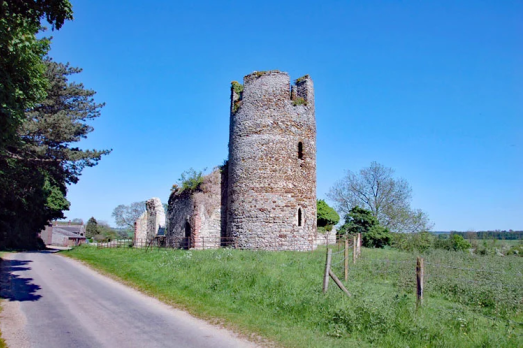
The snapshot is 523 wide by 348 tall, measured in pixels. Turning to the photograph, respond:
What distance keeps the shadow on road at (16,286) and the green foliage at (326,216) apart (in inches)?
1122

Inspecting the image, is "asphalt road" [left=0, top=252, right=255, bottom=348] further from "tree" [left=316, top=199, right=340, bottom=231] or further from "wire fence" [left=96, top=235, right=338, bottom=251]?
"tree" [left=316, top=199, right=340, bottom=231]

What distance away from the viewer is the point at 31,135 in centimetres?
2253

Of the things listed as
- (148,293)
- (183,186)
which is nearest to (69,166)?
(183,186)

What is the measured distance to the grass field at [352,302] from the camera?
23.6ft

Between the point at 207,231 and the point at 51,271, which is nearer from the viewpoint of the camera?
the point at 51,271

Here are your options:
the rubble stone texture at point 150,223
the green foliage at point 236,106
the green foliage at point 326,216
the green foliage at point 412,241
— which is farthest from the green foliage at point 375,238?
the rubble stone texture at point 150,223

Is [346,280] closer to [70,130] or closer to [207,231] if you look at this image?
[207,231]

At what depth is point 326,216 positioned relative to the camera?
3984cm

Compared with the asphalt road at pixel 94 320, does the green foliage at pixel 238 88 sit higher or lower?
higher

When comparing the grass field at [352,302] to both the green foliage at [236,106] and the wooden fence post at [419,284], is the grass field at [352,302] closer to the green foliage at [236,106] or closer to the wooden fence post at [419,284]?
the wooden fence post at [419,284]

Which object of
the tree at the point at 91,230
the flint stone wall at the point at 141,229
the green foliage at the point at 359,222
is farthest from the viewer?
the tree at the point at 91,230

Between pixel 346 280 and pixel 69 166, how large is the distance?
21.5m

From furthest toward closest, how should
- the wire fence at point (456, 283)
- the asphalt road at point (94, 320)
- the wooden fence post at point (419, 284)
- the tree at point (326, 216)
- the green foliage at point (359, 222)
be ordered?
1. the tree at point (326, 216)
2. the green foliage at point (359, 222)
3. the wire fence at point (456, 283)
4. the wooden fence post at point (419, 284)
5. the asphalt road at point (94, 320)

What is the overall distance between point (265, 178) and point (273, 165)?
0.88 metres
